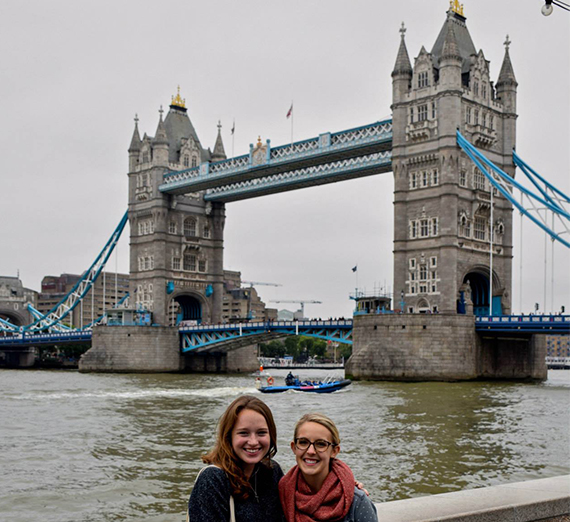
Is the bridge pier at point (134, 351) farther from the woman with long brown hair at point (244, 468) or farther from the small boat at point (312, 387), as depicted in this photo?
the woman with long brown hair at point (244, 468)

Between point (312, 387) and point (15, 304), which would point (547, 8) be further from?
point (15, 304)

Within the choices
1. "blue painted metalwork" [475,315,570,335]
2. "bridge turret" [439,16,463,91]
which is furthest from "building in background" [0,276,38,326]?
"blue painted metalwork" [475,315,570,335]

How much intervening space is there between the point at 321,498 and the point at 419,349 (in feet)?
143

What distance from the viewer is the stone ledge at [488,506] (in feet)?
19.6

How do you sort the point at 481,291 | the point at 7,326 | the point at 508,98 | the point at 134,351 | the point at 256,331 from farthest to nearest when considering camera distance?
the point at 7,326
the point at 134,351
the point at 256,331
the point at 481,291
the point at 508,98

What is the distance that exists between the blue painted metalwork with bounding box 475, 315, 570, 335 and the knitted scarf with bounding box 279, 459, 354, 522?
133 feet

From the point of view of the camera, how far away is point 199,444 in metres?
21.1

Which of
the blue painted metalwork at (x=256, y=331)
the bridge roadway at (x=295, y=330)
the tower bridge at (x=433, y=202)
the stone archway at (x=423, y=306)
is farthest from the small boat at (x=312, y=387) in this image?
the blue painted metalwork at (x=256, y=331)

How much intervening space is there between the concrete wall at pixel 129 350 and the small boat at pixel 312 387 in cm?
2754

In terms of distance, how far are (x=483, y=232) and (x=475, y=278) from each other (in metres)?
4.01

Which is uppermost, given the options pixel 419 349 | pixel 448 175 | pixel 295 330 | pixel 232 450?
pixel 448 175

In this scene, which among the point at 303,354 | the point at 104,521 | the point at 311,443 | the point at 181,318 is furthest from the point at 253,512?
the point at 303,354

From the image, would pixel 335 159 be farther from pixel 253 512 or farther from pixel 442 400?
pixel 253 512

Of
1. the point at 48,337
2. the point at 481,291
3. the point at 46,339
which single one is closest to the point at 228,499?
the point at 481,291
